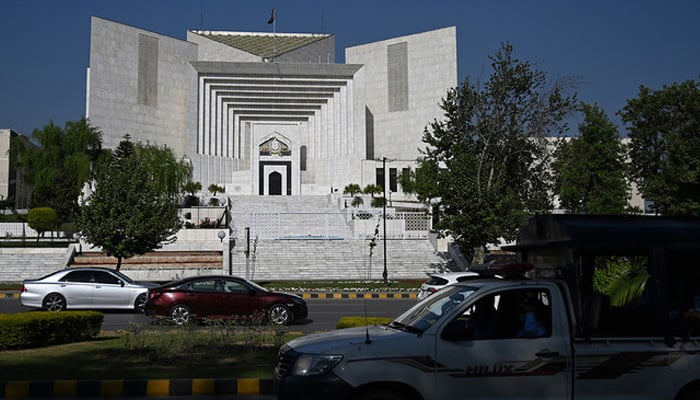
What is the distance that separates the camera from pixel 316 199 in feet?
179

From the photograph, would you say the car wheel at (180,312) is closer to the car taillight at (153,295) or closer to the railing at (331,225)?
the car taillight at (153,295)

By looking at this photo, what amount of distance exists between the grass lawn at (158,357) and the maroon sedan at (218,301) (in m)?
3.56

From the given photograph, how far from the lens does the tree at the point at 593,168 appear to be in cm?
4156

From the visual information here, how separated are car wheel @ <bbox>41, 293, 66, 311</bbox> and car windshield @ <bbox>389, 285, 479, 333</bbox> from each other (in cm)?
1358

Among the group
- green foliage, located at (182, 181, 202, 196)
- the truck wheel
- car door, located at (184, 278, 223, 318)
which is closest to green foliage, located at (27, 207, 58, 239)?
green foliage, located at (182, 181, 202, 196)

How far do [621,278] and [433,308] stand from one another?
3.37 metres

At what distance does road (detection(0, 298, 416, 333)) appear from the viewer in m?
14.9

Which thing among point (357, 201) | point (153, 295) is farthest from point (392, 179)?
point (153, 295)

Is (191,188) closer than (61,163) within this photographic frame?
No

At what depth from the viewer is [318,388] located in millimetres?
5469

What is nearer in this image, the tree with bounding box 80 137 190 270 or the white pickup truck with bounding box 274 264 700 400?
the white pickup truck with bounding box 274 264 700 400

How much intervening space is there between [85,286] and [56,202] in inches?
1277

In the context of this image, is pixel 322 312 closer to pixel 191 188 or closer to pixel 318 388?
pixel 318 388

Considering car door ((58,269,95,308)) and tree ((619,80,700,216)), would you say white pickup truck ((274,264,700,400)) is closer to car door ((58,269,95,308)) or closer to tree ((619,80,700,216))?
car door ((58,269,95,308))
